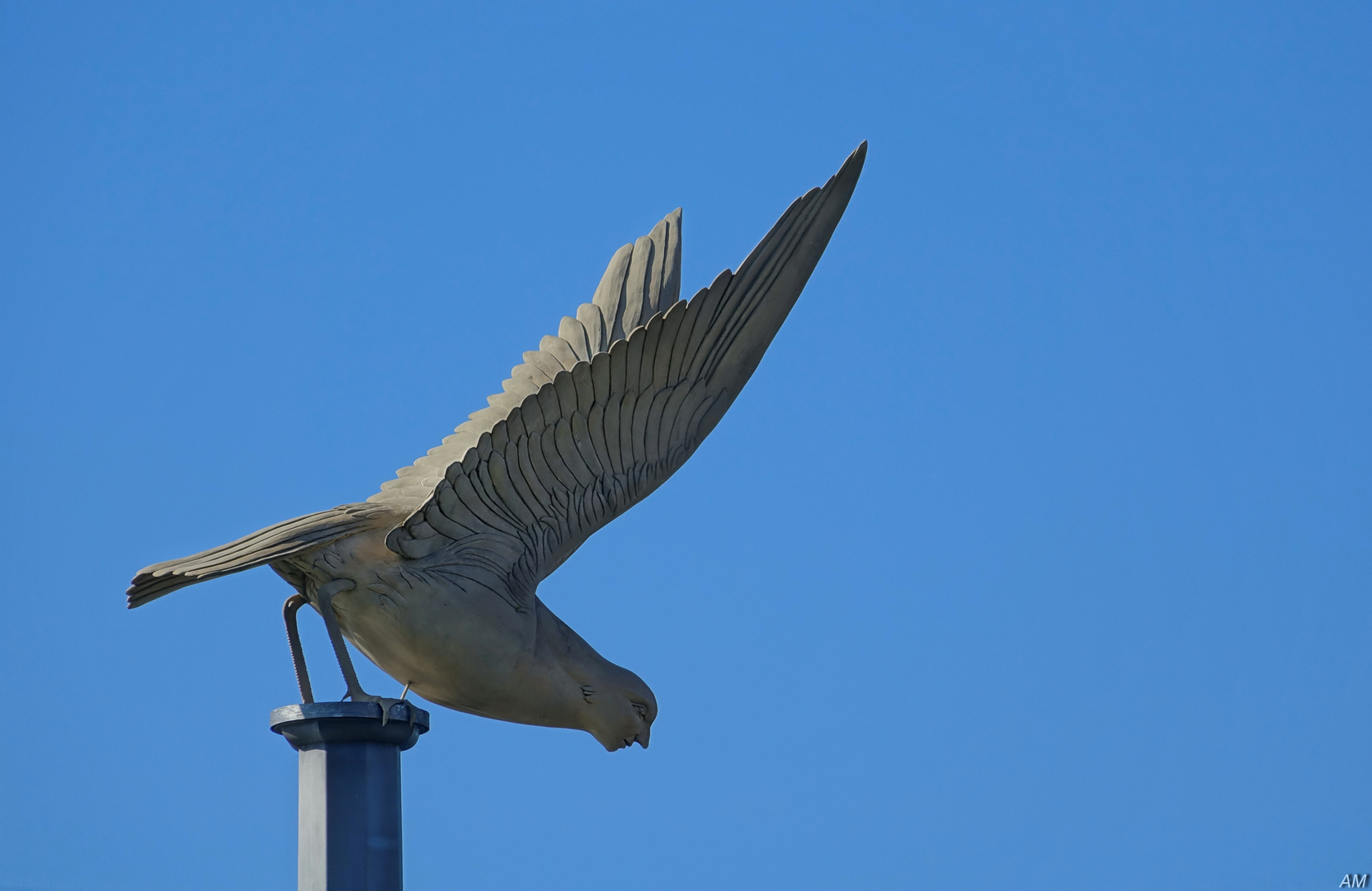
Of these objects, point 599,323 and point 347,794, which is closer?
point 347,794

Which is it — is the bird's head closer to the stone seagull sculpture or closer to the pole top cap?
the stone seagull sculpture

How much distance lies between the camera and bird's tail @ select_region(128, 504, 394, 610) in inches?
308

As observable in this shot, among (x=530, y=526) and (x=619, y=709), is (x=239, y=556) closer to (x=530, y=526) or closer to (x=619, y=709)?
(x=530, y=526)

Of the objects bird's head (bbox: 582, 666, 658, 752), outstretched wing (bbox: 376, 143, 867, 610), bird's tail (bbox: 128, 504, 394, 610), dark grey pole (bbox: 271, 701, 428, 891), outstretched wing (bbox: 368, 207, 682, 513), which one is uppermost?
outstretched wing (bbox: 368, 207, 682, 513)

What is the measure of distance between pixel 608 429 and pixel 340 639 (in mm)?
1815

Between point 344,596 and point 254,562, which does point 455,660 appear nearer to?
point 344,596

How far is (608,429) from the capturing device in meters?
8.41

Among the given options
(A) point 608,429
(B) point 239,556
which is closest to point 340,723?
(B) point 239,556

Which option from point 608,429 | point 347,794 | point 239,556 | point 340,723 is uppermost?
point 608,429

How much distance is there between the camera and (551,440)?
8250mm

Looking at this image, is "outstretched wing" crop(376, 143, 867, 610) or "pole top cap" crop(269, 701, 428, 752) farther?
"outstretched wing" crop(376, 143, 867, 610)

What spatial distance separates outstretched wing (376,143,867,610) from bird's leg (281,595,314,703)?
2.33ft

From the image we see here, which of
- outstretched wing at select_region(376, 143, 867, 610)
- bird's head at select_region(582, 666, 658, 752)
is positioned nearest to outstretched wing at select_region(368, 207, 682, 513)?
outstretched wing at select_region(376, 143, 867, 610)

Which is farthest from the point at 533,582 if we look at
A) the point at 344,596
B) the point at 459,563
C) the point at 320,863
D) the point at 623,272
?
the point at 623,272
